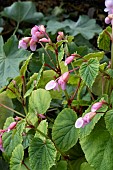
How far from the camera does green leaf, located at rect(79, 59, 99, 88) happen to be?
0.95 metres

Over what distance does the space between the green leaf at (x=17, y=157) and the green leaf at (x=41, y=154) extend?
0.06 m

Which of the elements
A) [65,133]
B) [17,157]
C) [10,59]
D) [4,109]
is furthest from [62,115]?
Result: [10,59]

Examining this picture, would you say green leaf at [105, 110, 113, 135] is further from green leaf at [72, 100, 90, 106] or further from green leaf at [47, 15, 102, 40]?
green leaf at [47, 15, 102, 40]

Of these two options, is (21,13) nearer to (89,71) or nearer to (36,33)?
(36,33)

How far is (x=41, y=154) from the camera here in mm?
986

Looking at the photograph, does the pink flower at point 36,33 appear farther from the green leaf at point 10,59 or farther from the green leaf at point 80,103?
the green leaf at point 10,59

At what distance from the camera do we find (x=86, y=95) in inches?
50.8

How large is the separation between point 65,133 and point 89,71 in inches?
7.1

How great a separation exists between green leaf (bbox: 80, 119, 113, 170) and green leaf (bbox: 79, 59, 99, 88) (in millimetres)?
141

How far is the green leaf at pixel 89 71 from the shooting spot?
95 cm

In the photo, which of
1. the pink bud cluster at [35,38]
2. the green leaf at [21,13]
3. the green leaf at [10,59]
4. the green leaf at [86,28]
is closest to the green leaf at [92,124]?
the pink bud cluster at [35,38]

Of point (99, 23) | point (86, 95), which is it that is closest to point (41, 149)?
point (86, 95)

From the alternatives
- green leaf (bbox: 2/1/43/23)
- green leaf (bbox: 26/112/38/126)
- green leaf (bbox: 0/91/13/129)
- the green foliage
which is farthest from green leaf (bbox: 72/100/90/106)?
green leaf (bbox: 2/1/43/23)

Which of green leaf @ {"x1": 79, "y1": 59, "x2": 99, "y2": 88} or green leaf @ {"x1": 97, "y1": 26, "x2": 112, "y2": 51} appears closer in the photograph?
green leaf @ {"x1": 79, "y1": 59, "x2": 99, "y2": 88}
